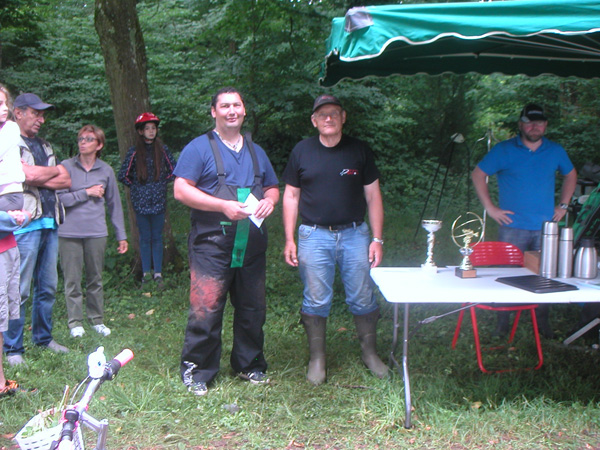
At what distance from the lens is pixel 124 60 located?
6.30m

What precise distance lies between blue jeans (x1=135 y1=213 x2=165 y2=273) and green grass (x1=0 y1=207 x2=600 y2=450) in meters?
1.45

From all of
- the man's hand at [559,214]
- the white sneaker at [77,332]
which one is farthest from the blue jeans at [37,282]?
the man's hand at [559,214]

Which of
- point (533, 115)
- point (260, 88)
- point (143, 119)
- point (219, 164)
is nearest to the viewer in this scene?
point (219, 164)

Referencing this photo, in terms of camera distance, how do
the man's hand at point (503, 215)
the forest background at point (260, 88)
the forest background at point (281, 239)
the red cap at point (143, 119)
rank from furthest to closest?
the forest background at point (260, 88), the red cap at point (143, 119), the man's hand at point (503, 215), the forest background at point (281, 239)

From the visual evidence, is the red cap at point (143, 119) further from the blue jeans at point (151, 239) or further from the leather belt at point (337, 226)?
the leather belt at point (337, 226)

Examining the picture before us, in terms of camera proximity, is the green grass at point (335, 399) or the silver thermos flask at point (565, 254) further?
the silver thermos flask at point (565, 254)

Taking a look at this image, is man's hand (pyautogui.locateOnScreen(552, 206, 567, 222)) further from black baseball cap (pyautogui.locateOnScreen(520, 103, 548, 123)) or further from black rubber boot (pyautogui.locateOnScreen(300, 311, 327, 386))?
black rubber boot (pyautogui.locateOnScreen(300, 311, 327, 386))

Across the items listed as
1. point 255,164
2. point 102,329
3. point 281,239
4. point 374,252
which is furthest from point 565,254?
point 281,239

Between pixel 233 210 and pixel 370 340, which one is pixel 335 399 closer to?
pixel 370 340

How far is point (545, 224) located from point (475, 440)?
4.66 feet

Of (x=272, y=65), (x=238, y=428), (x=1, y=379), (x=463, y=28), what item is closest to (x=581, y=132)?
(x=272, y=65)

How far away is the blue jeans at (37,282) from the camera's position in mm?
4043

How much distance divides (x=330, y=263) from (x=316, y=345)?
60 centimetres

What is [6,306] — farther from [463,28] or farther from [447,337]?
[447,337]
